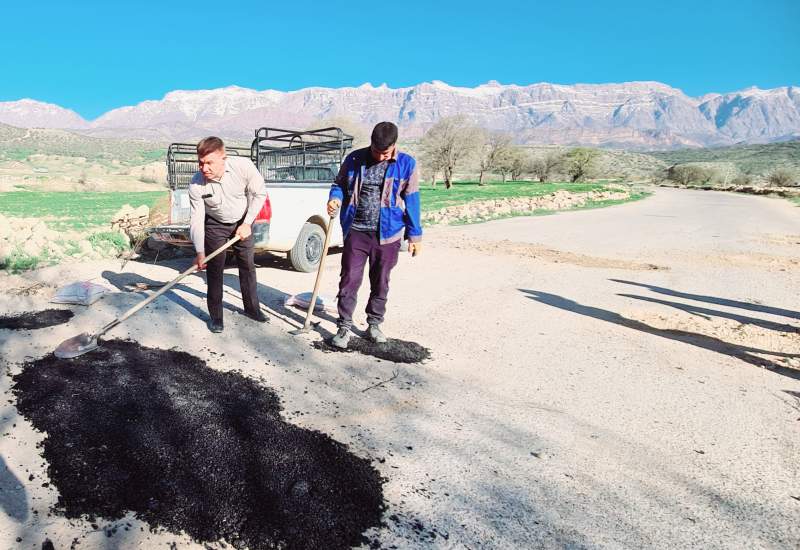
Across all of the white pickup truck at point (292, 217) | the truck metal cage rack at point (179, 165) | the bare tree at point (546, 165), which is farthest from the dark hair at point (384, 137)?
the bare tree at point (546, 165)

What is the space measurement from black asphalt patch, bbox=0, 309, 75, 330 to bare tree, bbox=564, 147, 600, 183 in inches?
2715

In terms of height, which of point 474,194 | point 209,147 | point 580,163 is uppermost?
point 580,163

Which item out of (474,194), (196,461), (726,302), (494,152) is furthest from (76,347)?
(494,152)

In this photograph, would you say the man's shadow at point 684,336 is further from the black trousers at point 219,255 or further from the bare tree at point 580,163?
the bare tree at point 580,163

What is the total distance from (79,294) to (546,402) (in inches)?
195

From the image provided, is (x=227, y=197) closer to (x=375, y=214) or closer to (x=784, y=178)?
(x=375, y=214)

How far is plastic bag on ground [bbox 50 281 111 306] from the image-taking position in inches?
208

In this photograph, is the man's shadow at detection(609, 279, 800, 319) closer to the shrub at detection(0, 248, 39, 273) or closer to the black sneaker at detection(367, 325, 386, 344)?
the black sneaker at detection(367, 325, 386, 344)

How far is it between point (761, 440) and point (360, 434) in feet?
8.18

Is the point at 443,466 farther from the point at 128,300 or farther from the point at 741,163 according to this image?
the point at 741,163

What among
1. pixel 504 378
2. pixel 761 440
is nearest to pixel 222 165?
pixel 504 378

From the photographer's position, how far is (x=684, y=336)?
5.04 m

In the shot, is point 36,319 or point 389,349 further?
point 36,319

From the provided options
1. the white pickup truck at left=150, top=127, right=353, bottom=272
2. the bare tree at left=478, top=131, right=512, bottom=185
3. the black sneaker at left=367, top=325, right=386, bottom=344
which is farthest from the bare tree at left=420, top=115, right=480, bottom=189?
the black sneaker at left=367, top=325, right=386, bottom=344
